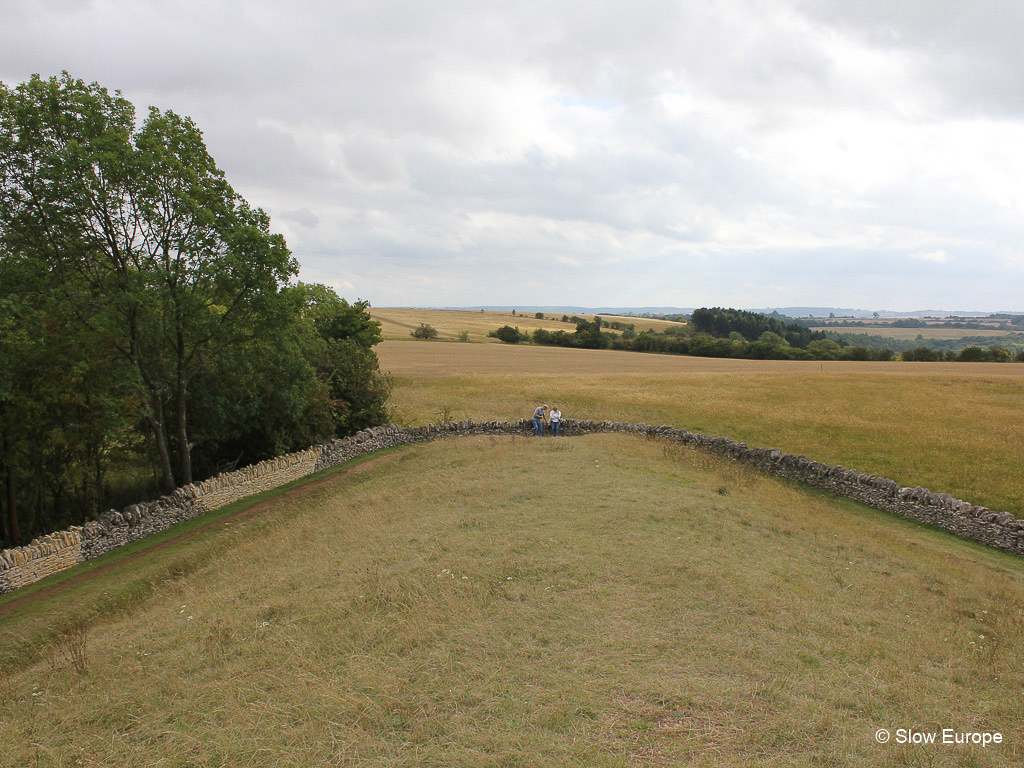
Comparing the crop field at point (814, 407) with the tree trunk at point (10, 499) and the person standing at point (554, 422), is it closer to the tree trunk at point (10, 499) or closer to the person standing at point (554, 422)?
the person standing at point (554, 422)

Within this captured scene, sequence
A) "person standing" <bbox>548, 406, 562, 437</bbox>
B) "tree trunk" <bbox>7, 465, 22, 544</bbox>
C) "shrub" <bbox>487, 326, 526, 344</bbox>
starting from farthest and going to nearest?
"shrub" <bbox>487, 326, 526, 344</bbox>
"person standing" <bbox>548, 406, 562, 437</bbox>
"tree trunk" <bbox>7, 465, 22, 544</bbox>

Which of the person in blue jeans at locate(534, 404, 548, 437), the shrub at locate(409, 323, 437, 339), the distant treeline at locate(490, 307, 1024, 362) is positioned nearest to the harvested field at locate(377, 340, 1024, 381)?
the distant treeline at locate(490, 307, 1024, 362)

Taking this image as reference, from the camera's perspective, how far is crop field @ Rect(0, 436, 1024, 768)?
19.6ft

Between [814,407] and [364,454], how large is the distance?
29.4 metres

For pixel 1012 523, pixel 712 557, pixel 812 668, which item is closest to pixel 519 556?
pixel 712 557

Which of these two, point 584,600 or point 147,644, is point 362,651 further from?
point 147,644

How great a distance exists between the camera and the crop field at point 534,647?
596 centimetres

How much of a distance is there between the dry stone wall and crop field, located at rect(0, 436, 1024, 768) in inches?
65.0

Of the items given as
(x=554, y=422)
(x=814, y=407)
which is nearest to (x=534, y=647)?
(x=554, y=422)

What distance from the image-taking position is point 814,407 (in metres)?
36.2

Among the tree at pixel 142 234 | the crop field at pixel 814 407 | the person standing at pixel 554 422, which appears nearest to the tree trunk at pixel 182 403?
the tree at pixel 142 234

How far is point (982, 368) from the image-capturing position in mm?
59094

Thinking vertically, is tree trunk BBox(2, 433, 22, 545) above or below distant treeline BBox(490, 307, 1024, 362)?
below

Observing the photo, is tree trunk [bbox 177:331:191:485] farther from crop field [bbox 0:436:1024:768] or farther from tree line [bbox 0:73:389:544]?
crop field [bbox 0:436:1024:768]
